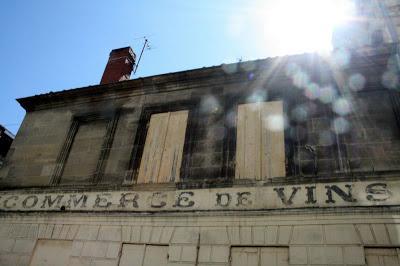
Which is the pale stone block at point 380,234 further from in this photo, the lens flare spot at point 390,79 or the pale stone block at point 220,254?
the lens flare spot at point 390,79

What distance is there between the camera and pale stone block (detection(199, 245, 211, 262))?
288 inches

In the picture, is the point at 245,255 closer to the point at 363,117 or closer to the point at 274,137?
the point at 274,137

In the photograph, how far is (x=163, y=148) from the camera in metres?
9.29

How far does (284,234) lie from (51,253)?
542 cm

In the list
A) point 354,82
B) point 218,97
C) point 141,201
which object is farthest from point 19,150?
point 354,82

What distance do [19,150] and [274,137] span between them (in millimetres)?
7547

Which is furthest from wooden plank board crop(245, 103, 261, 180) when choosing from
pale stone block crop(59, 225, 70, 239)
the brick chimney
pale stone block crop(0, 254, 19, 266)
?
pale stone block crop(0, 254, 19, 266)

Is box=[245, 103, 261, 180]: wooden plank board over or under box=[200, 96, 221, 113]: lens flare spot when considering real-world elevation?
under

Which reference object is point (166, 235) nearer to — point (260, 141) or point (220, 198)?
point (220, 198)

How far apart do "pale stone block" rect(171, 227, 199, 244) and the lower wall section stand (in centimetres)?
2

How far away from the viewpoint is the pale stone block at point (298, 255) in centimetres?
669

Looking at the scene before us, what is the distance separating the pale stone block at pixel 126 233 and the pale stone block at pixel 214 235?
1706mm

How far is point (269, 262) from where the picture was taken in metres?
6.92

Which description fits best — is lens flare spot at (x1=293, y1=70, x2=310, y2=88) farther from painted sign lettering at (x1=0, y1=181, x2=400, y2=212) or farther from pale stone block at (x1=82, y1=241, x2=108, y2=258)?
pale stone block at (x1=82, y1=241, x2=108, y2=258)
